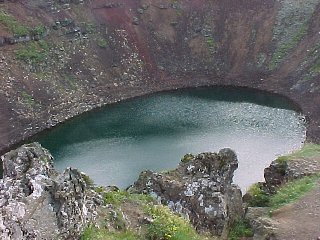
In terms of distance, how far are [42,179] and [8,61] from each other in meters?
48.3

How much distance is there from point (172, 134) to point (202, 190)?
3125 centimetres

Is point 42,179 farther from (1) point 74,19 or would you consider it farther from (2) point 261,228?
(1) point 74,19

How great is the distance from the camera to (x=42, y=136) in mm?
51375

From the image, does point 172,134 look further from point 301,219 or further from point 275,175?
point 301,219

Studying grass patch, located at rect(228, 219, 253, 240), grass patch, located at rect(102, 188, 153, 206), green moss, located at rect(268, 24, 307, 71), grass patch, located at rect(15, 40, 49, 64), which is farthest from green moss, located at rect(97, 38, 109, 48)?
grass patch, located at rect(102, 188, 153, 206)

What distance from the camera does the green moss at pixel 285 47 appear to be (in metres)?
65.7

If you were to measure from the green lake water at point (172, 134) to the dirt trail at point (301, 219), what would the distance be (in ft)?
64.4

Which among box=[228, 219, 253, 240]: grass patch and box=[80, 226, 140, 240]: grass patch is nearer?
box=[80, 226, 140, 240]: grass patch

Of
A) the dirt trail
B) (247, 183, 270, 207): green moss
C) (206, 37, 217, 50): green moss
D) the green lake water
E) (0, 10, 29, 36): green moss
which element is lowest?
the dirt trail

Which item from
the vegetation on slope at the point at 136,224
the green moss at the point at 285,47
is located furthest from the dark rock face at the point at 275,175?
the green moss at the point at 285,47

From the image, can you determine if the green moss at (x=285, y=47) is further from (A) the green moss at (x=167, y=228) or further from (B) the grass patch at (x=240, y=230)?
(A) the green moss at (x=167, y=228)

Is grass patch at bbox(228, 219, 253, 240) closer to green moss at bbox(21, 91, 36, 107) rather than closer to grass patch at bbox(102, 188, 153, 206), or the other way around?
grass patch at bbox(102, 188, 153, 206)

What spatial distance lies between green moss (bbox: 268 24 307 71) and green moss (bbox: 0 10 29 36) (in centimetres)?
3209

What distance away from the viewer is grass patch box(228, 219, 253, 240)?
18.8 m
